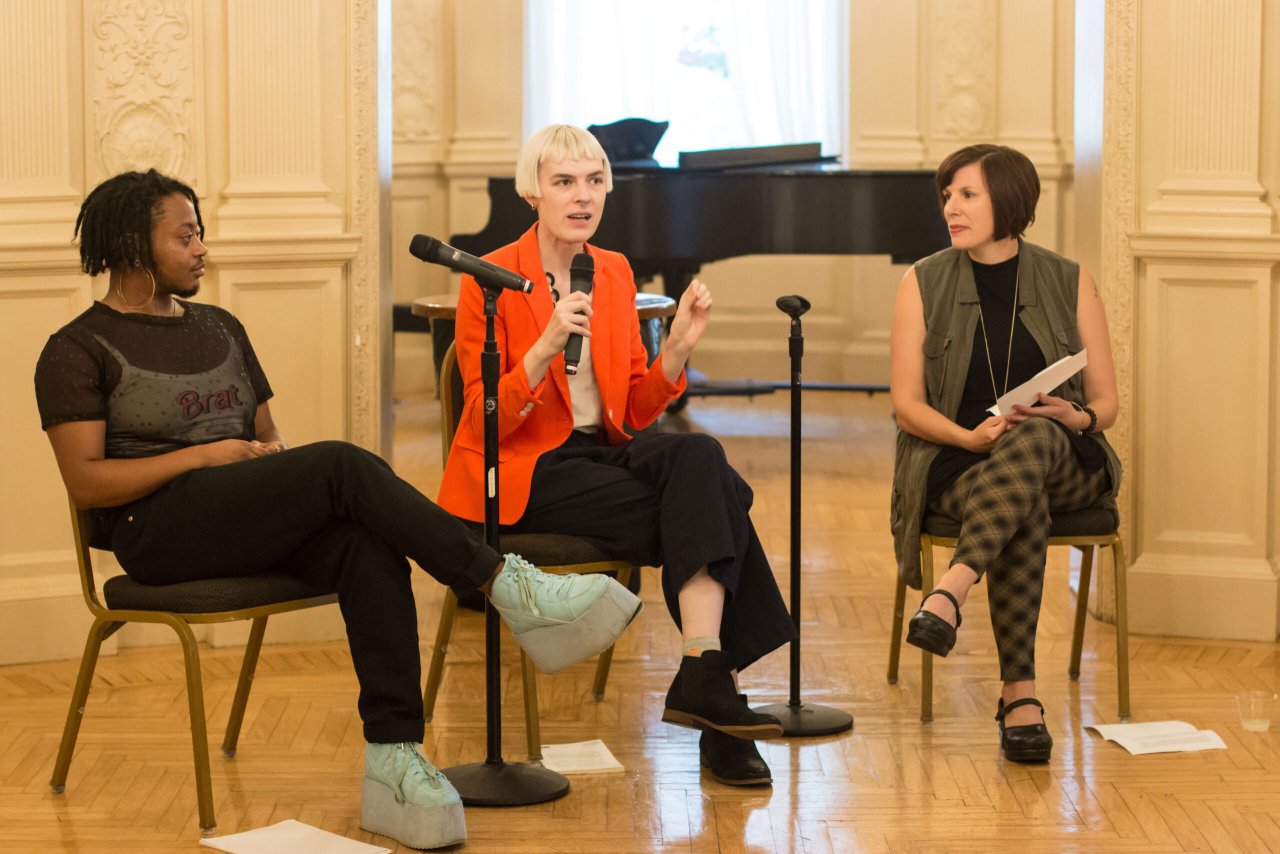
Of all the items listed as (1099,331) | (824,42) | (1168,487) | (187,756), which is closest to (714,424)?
(824,42)

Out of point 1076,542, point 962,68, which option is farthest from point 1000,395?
point 962,68

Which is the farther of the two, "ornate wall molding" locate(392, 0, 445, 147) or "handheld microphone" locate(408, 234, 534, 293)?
"ornate wall molding" locate(392, 0, 445, 147)

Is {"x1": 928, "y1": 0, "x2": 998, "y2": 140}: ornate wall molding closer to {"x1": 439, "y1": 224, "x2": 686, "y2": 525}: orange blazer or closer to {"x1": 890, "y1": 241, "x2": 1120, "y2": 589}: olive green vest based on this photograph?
{"x1": 890, "y1": 241, "x2": 1120, "y2": 589}: olive green vest

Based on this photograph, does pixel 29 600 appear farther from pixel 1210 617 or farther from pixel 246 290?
pixel 1210 617

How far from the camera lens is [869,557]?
16.5 feet

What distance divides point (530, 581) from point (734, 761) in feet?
1.89

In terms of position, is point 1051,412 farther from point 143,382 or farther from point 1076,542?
point 143,382

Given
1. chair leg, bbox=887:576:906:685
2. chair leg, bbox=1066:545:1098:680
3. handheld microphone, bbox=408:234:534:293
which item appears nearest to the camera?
handheld microphone, bbox=408:234:534:293

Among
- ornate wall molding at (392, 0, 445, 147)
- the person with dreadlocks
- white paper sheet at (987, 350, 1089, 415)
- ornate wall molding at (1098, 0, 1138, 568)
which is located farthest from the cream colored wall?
ornate wall molding at (392, 0, 445, 147)

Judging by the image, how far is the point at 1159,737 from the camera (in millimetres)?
3402

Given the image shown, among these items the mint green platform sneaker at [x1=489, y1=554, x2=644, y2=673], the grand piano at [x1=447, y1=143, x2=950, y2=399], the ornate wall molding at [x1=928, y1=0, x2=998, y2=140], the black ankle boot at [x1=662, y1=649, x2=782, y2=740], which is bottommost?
the black ankle boot at [x1=662, y1=649, x2=782, y2=740]

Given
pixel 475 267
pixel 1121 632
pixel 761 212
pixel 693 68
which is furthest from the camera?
pixel 693 68

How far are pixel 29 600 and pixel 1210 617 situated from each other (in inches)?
113

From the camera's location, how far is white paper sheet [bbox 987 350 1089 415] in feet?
11.2
